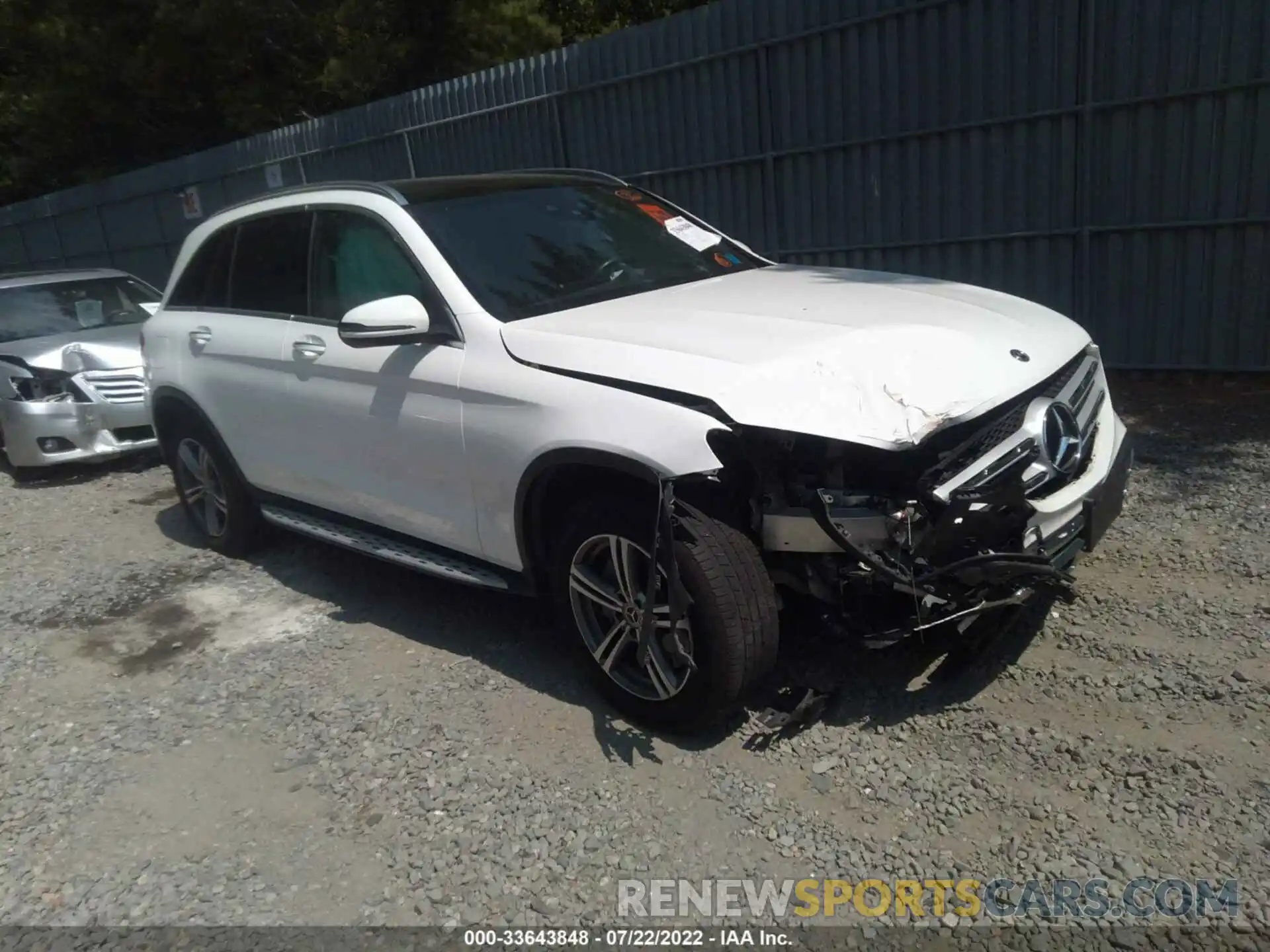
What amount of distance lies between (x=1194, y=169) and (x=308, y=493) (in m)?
5.71

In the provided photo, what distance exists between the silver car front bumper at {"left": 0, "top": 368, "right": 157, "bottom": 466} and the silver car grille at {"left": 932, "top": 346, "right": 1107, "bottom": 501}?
651 cm

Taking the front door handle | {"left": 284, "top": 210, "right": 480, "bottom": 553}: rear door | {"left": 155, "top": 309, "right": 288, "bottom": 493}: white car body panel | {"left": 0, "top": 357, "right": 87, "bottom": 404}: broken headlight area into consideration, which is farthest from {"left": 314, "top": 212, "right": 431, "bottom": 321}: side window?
{"left": 0, "top": 357, "right": 87, "bottom": 404}: broken headlight area

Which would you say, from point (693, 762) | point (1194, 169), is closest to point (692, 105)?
point (1194, 169)

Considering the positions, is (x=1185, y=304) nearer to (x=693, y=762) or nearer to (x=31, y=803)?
(x=693, y=762)

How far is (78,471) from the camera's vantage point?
8547 millimetres

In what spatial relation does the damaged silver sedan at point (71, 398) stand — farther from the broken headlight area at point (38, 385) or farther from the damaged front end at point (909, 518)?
the damaged front end at point (909, 518)

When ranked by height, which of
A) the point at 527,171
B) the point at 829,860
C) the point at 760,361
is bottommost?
the point at 829,860

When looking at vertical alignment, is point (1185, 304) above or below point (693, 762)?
above

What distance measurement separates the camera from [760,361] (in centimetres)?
322

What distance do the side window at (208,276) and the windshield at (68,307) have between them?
3304 millimetres

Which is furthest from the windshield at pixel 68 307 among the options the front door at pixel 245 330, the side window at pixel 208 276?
the front door at pixel 245 330

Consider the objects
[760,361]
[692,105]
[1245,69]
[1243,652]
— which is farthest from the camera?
[692,105]

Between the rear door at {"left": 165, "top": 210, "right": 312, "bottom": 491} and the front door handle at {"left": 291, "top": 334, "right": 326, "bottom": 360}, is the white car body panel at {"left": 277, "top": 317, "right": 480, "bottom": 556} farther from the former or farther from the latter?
the rear door at {"left": 165, "top": 210, "right": 312, "bottom": 491}

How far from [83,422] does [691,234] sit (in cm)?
528
